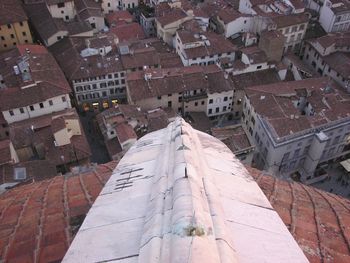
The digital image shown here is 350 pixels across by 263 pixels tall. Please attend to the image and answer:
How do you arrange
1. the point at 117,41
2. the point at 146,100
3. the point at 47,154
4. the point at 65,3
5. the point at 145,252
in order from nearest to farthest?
the point at 145,252 < the point at 47,154 < the point at 146,100 < the point at 117,41 < the point at 65,3

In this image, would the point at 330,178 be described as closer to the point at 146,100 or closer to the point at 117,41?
the point at 146,100

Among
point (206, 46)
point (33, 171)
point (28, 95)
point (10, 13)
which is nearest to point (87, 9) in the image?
point (10, 13)

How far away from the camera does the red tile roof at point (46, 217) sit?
7355 millimetres

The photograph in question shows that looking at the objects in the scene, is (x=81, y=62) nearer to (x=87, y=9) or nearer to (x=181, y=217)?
(x=87, y=9)

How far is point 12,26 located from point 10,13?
168 centimetres

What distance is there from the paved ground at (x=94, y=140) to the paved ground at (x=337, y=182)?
2146 centimetres

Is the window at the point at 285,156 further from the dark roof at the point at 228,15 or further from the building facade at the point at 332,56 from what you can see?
the dark roof at the point at 228,15

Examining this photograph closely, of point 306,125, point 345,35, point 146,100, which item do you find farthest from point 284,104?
point 345,35

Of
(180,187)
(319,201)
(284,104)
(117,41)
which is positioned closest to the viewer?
(180,187)

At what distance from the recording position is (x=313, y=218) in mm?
8398

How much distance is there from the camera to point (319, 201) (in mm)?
9781

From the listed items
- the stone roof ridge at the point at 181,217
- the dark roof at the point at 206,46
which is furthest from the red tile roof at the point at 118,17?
the stone roof ridge at the point at 181,217

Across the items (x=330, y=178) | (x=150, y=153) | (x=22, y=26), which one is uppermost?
(x=150, y=153)

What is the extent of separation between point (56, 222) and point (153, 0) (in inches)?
2052
